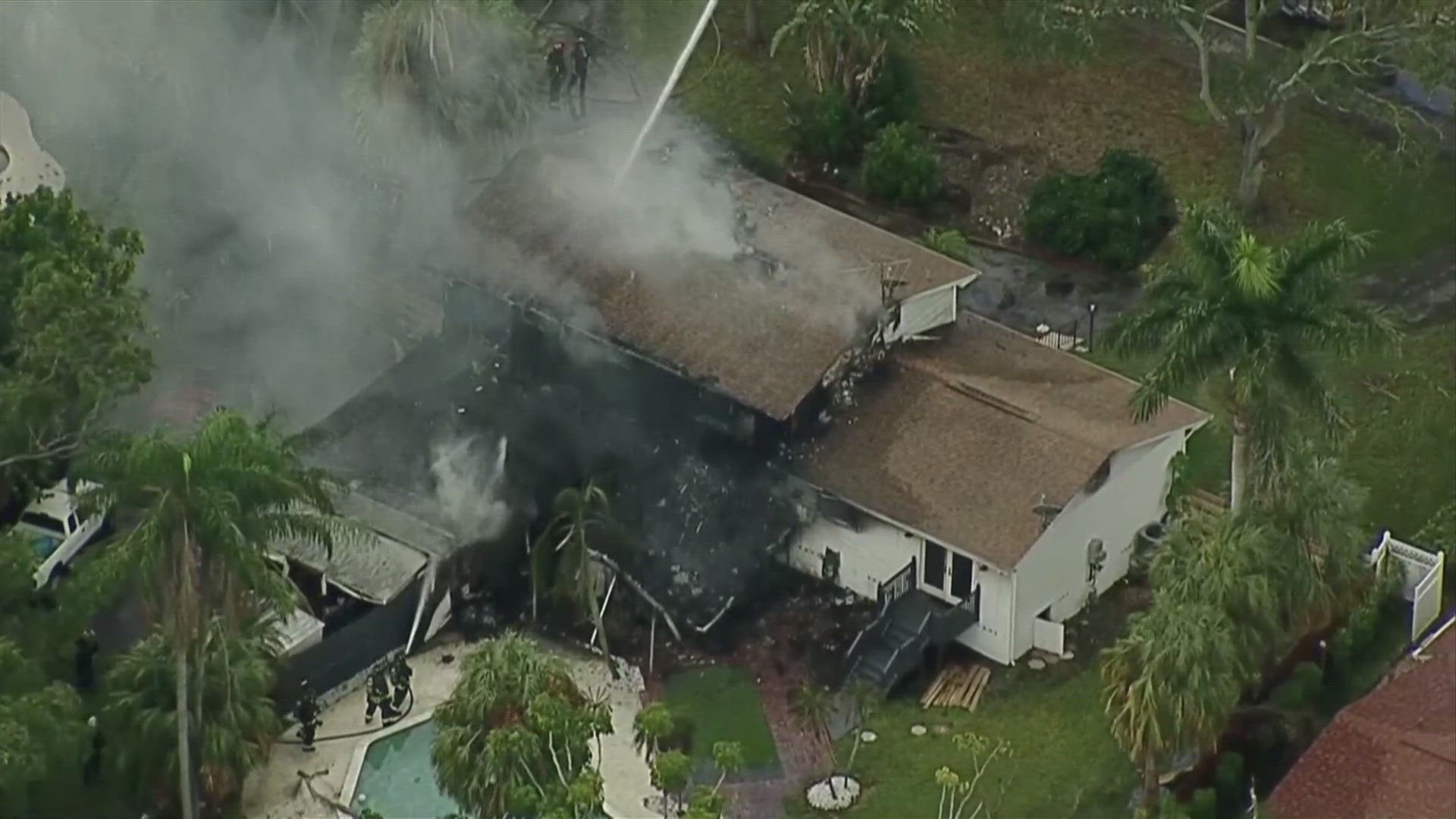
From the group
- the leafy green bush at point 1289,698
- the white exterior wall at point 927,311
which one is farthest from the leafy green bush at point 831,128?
the leafy green bush at point 1289,698

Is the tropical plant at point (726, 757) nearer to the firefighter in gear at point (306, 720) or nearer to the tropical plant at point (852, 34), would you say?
the firefighter in gear at point (306, 720)

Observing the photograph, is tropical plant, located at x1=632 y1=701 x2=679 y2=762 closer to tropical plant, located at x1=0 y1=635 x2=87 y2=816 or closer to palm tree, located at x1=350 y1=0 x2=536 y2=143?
tropical plant, located at x1=0 y1=635 x2=87 y2=816

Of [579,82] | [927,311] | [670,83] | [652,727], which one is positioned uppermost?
[927,311]

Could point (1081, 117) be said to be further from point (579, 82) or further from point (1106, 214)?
point (579, 82)

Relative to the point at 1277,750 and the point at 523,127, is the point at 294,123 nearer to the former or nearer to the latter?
the point at 523,127

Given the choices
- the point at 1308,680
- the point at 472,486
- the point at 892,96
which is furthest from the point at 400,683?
the point at 892,96

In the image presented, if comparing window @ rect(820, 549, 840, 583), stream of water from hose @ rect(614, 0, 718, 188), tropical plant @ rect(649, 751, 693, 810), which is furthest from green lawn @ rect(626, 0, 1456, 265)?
tropical plant @ rect(649, 751, 693, 810)
